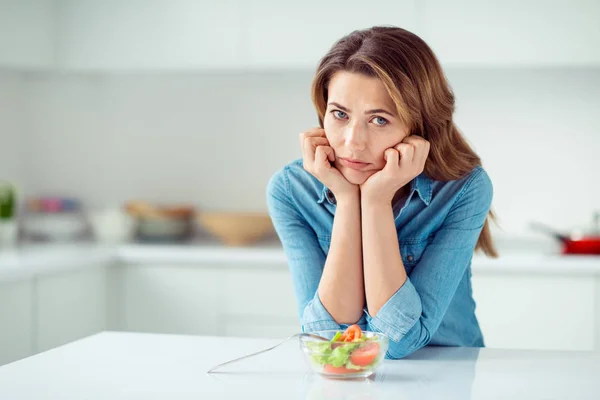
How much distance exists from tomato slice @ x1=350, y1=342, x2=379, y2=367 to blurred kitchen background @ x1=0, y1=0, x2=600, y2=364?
178 cm

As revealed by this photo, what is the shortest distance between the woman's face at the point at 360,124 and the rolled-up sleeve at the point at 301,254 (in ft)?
0.58

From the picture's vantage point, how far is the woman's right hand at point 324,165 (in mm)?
1687

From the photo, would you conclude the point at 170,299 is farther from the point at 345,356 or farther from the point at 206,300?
the point at 345,356

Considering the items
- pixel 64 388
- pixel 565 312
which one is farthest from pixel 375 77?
pixel 565 312

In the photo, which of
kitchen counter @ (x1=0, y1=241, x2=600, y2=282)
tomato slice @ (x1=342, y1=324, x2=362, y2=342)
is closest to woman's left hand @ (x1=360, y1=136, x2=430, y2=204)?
Result: tomato slice @ (x1=342, y1=324, x2=362, y2=342)

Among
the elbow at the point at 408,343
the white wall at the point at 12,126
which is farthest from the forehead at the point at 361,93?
the white wall at the point at 12,126

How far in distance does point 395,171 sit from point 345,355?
19.0 inches

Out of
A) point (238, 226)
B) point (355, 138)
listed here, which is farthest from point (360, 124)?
point (238, 226)

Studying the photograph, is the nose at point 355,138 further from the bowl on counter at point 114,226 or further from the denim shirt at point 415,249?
the bowl on counter at point 114,226

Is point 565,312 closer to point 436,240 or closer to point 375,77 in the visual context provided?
point 436,240

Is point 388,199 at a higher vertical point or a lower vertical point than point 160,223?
higher

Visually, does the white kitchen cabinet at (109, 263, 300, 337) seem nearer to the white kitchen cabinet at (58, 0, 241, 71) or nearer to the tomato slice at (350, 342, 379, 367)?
the white kitchen cabinet at (58, 0, 241, 71)

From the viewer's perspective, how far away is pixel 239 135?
3916mm

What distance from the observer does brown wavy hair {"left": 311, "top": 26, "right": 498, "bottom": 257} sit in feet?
5.27
